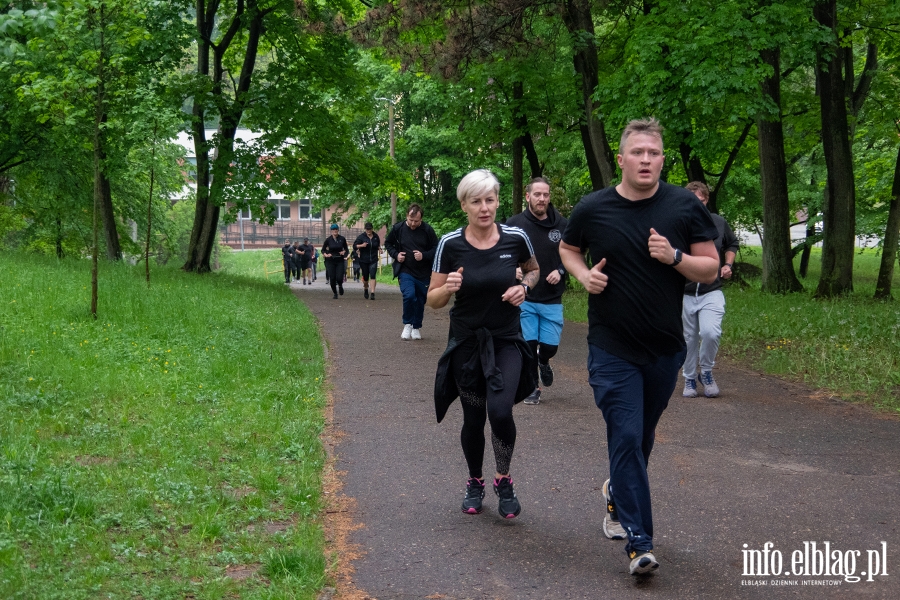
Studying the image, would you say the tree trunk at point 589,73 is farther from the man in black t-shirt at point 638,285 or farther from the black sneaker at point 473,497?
the man in black t-shirt at point 638,285

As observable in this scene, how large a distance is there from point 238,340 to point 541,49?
381 inches

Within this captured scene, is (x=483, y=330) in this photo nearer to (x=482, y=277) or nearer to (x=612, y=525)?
(x=482, y=277)

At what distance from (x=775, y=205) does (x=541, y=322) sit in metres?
12.4

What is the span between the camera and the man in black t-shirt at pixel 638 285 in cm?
477

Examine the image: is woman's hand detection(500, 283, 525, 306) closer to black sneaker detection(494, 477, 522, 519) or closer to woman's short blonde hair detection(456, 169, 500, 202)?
woman's short blonde hair detection(456, 169, 500, 202)

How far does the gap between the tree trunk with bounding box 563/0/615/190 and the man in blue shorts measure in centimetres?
954

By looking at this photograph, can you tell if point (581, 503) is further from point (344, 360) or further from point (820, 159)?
point (820, 159)

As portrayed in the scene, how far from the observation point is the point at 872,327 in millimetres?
13336

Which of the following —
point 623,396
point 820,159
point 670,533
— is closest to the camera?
point 623,396

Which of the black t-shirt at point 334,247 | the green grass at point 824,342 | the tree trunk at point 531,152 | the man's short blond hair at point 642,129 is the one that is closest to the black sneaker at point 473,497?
the man's short blond hair at point 642,129

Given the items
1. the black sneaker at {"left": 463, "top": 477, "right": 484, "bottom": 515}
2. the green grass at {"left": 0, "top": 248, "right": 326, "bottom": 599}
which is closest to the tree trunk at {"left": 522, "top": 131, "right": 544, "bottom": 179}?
the green grass at {"left": 0, "top": 248, "right": 326, "bottom": 599}

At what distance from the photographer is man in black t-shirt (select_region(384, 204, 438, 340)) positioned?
14586 millimetres

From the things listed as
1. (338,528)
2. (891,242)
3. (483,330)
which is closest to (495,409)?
(483,330)

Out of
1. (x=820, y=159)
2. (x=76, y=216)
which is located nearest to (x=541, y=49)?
(x=820, y=159)
